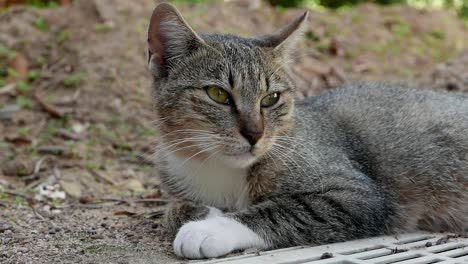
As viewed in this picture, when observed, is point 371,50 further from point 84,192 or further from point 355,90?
point 84,192

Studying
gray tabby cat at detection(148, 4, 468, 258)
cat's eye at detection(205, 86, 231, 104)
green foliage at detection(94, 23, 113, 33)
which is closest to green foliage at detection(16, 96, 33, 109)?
green foliage at detection(94, 23, 113, 33)

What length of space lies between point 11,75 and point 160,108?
353cm

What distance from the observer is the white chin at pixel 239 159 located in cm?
348

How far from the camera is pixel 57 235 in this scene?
12.1 feet

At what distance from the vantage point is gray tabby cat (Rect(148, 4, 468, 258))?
3.49m

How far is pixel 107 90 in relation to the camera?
654cm

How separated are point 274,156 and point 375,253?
0.87 m

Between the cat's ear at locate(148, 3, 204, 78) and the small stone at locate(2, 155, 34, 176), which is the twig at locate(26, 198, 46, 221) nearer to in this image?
the small stone at locate(2, 155, 34, 176)

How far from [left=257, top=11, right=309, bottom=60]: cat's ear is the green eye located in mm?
344

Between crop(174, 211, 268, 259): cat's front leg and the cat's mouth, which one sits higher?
the cat's mouth

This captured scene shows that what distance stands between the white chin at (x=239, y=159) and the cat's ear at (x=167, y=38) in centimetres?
76

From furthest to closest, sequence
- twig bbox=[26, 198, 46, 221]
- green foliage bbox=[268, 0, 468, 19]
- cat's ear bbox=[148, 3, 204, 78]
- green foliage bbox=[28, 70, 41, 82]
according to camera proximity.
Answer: green foliage bbox=[268, 0, 468, 19]
green foliage bbox=[28, 70, 41, 82]
twig bbox=[26, 198, 46, 221]
cat's ear bbox=[148, 3, 204, 78]

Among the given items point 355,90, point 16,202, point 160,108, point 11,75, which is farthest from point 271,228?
point 11,75

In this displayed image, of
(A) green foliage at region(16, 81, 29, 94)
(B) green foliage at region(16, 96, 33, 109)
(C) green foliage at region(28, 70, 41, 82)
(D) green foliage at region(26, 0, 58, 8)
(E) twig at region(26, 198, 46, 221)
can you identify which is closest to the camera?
(E) twig at region(26, 198, 46, 221)
